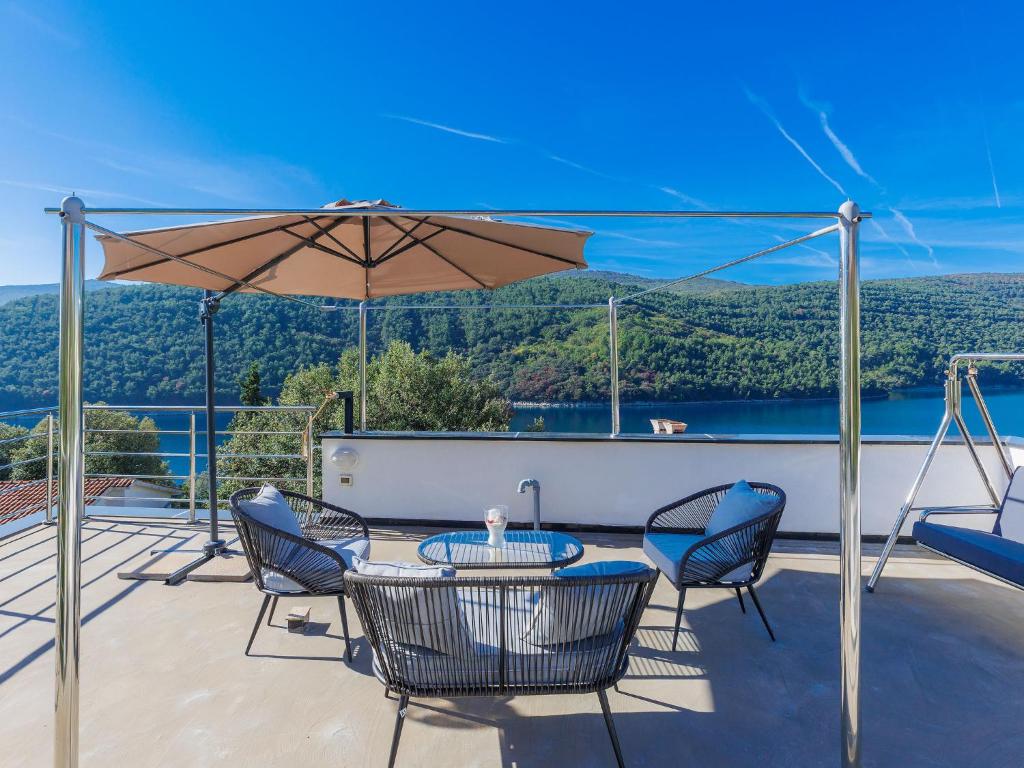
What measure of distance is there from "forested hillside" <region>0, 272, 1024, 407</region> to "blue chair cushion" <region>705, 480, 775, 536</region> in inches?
23.9

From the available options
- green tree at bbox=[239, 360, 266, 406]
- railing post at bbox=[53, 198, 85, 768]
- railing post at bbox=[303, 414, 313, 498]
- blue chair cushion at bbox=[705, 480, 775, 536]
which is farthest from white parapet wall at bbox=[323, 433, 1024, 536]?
green tree at bbox=[239, 360, 266, 406]

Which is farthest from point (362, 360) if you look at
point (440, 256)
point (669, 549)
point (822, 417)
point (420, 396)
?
point (420, 396)

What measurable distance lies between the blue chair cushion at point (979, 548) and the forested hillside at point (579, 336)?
3.18ft

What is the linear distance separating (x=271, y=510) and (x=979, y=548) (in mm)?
3209

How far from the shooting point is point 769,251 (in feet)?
6.93

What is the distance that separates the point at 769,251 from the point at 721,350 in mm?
8866

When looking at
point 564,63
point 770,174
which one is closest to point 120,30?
point 564,63

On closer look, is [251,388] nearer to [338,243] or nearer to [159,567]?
[159,567]

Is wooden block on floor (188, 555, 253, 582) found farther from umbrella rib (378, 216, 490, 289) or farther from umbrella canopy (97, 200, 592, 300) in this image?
umbrella rib (378, 216, 490, 289)

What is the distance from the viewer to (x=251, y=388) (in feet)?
67.5

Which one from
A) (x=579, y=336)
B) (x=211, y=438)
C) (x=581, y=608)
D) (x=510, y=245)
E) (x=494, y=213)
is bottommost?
(x=581, y=608)

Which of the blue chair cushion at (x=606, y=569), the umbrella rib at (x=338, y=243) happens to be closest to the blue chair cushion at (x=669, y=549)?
the blue chair cushion at (x=606, y=569)

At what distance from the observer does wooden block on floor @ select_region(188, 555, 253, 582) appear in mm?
3242

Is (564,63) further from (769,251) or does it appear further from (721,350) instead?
(769,251)
